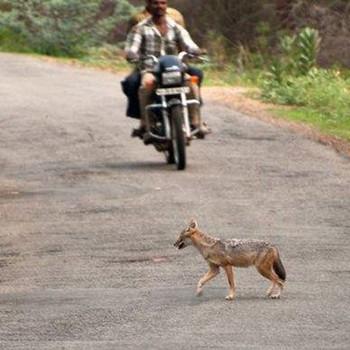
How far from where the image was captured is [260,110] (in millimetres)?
23281

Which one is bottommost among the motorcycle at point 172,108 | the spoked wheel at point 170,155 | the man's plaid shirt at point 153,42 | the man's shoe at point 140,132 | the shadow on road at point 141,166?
Result: the shadow on road at point 141,166

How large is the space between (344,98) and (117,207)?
10.3 m

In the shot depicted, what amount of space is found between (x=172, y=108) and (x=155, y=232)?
13.0ft

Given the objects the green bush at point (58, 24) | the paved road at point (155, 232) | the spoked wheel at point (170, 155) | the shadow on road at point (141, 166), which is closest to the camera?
the paved road at point (155, 232)

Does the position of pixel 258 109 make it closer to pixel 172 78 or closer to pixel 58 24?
pixel 172 78

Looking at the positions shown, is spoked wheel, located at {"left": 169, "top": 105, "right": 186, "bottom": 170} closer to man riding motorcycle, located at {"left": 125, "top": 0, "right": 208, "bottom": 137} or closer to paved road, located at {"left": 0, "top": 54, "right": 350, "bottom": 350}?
paved road, located at {"left": 0, "top": 54, "right": 350, "bottom": 350}

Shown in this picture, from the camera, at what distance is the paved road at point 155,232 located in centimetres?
880

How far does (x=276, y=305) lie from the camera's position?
938cm

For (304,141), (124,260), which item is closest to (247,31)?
(304,141)

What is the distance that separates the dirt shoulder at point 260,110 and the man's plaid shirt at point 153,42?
248 centimetres

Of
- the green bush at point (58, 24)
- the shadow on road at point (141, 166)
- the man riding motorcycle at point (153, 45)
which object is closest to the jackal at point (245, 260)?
the shadow on road at point (141, 166)

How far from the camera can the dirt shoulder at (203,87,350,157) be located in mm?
19281

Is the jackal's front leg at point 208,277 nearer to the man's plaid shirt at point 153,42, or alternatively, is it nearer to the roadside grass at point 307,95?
the man's plaid shirt at point 153,42

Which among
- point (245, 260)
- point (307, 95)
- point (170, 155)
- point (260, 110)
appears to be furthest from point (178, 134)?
point (307, 95)
